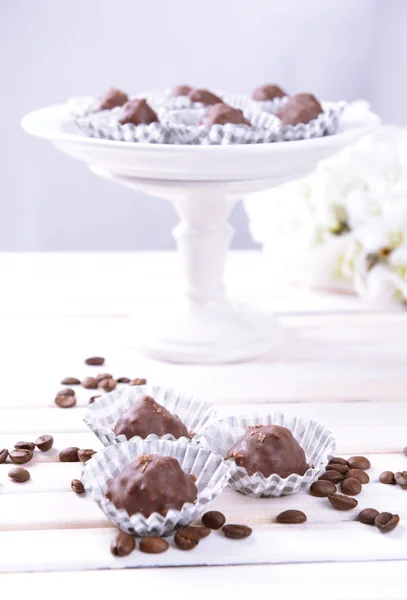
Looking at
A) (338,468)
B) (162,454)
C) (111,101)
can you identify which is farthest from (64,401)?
(111,101)

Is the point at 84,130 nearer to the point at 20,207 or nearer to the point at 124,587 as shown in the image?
the point at 124,587

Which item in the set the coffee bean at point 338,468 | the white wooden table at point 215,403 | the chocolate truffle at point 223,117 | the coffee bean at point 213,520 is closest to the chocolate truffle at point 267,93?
the chocolate truffle at point 223,117

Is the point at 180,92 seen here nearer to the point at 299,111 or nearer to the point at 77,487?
the point at 299,111

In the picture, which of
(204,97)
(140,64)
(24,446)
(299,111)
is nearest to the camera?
(24,446)

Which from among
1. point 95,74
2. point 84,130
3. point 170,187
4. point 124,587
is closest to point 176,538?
point 124,587

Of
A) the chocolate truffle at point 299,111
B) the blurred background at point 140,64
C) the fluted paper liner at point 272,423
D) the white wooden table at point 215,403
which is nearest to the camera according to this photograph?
the white wooden table at point 215,403

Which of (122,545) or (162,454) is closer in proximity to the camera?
(122,545)

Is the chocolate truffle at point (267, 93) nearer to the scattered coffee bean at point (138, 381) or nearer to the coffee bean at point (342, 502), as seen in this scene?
the scattered coffee bean at point (138, 381)

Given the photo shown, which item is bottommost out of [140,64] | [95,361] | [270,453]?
[95,361]
